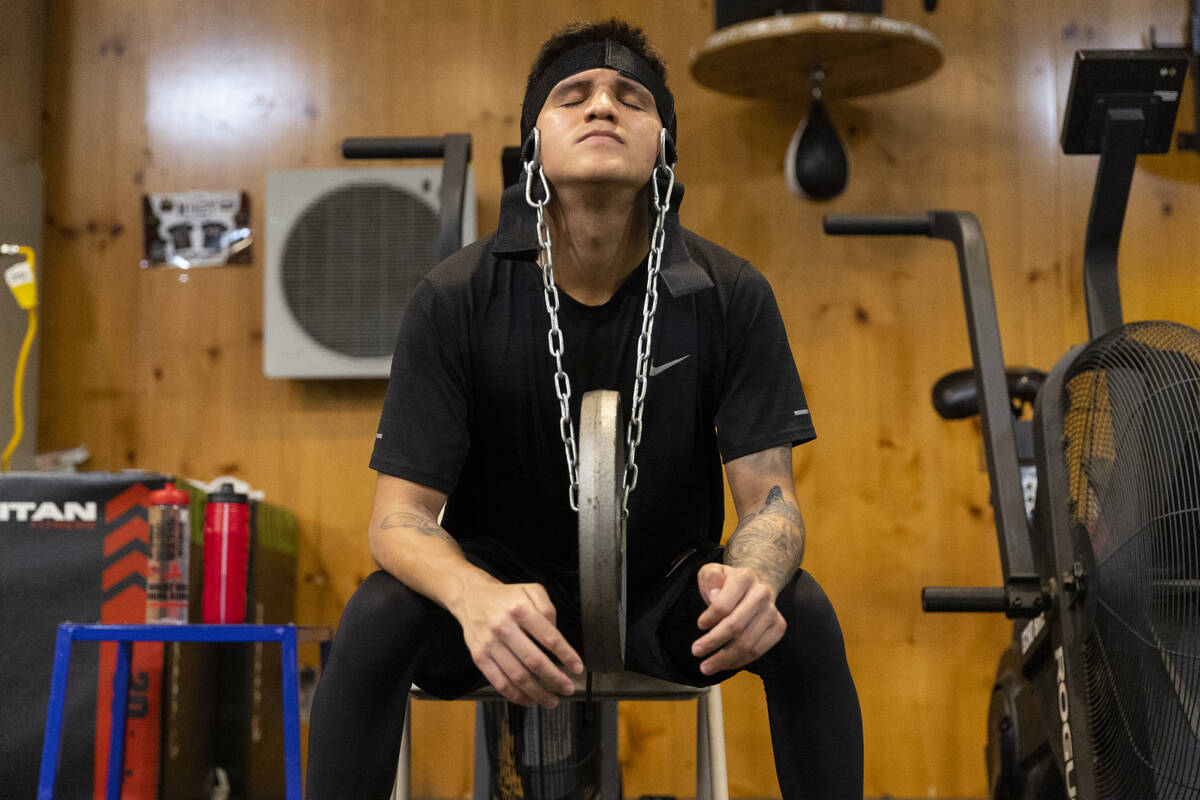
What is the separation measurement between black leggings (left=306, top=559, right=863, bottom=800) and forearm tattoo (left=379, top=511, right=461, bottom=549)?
57 mm

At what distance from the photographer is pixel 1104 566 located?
132cm

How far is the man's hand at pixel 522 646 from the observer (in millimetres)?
884

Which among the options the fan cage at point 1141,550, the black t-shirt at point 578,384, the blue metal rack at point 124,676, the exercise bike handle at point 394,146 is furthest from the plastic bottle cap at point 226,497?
the fan cage at point 1141,550

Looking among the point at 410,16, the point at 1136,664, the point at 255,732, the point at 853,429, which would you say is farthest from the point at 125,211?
the point at 1136,664

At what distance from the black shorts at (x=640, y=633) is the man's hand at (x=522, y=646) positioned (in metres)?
0.15

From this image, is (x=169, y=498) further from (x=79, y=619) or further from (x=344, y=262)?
(x=344, y=262)

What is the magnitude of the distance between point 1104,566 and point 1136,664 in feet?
0.45

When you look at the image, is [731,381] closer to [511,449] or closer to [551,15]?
[511,449]

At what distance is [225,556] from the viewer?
1972mm

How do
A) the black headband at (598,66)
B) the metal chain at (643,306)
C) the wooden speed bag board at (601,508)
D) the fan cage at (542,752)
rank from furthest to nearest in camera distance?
the fan cage at (542,752), the black headband at (598,66), the metal chain at (643,306), the wooden speed bag board at (601,508)

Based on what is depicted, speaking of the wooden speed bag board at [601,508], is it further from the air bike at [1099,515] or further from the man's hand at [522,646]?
the air bike at [1099,515]

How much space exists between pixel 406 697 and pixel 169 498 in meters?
1.03

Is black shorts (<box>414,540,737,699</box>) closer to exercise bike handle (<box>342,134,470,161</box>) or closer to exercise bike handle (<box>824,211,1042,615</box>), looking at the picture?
exercise bike handle (<box>824,211,1042,615</box>)

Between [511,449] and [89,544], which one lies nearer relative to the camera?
[511,449]
